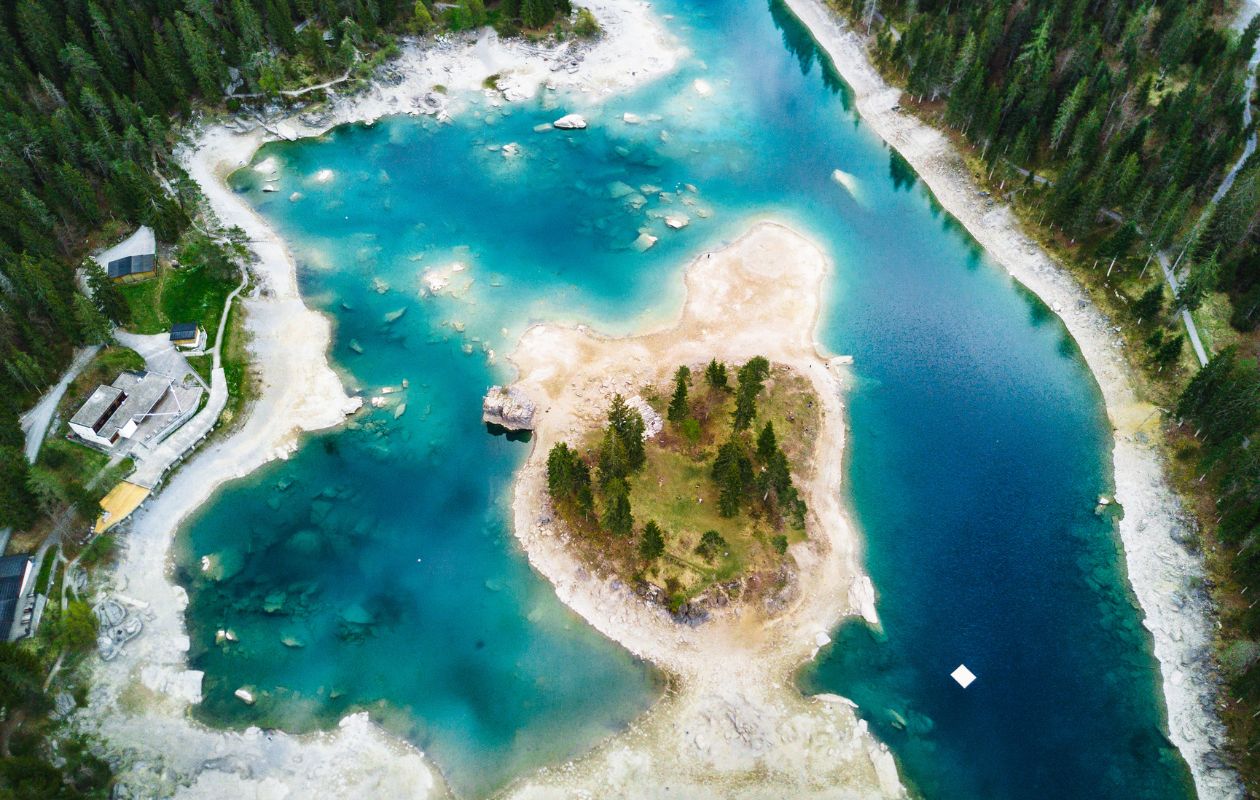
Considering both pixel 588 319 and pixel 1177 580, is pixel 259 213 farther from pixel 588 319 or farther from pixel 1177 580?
pixel 1177 580

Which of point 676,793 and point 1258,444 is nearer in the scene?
point 676,793

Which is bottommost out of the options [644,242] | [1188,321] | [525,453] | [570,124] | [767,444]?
[525,453]

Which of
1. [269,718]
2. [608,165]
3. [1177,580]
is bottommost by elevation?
[269,718]

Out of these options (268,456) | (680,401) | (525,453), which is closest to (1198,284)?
(680,401)

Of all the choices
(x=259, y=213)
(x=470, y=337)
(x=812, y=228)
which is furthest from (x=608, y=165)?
(x=259, y=213)

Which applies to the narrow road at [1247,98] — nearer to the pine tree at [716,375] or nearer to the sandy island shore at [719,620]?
the sandy island shore at [719,620]

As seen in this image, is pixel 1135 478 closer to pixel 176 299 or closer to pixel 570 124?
pixel 570 124
